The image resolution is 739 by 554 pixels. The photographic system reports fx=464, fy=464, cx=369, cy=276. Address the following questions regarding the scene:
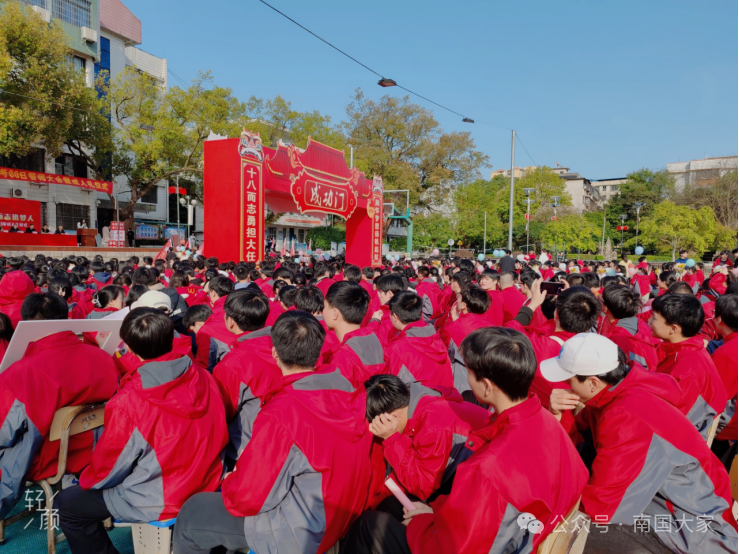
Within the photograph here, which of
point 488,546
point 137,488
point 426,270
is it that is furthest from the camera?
point 426,270

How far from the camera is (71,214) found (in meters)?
22.2

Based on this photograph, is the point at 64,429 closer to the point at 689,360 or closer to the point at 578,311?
the point at 578,311

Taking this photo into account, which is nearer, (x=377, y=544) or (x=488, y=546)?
(x=488, y=546)

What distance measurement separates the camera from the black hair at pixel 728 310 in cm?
346

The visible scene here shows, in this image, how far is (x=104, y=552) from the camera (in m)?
2.38

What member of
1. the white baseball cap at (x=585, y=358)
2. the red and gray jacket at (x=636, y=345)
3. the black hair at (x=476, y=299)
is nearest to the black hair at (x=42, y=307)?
the white baseball cap at (x=585, y=358)

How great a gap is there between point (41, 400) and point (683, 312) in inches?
146

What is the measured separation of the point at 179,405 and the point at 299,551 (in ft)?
2.62

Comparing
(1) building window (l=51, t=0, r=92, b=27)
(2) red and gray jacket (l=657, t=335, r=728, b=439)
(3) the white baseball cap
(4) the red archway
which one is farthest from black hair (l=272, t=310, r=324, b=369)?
(1) building window (l=51, t=0, r=92, b=27)

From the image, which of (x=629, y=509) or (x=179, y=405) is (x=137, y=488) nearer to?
(x=179, y=405)

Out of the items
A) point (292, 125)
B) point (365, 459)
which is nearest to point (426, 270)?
point (365, 459)

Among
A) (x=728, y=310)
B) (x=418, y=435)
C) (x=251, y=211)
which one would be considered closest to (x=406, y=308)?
(x=418, y=435)

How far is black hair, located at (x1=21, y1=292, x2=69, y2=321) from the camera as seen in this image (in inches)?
113

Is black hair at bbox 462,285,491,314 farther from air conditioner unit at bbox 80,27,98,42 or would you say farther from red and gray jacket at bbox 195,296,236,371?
air conditioner unit at bbox 80,27,98,42
